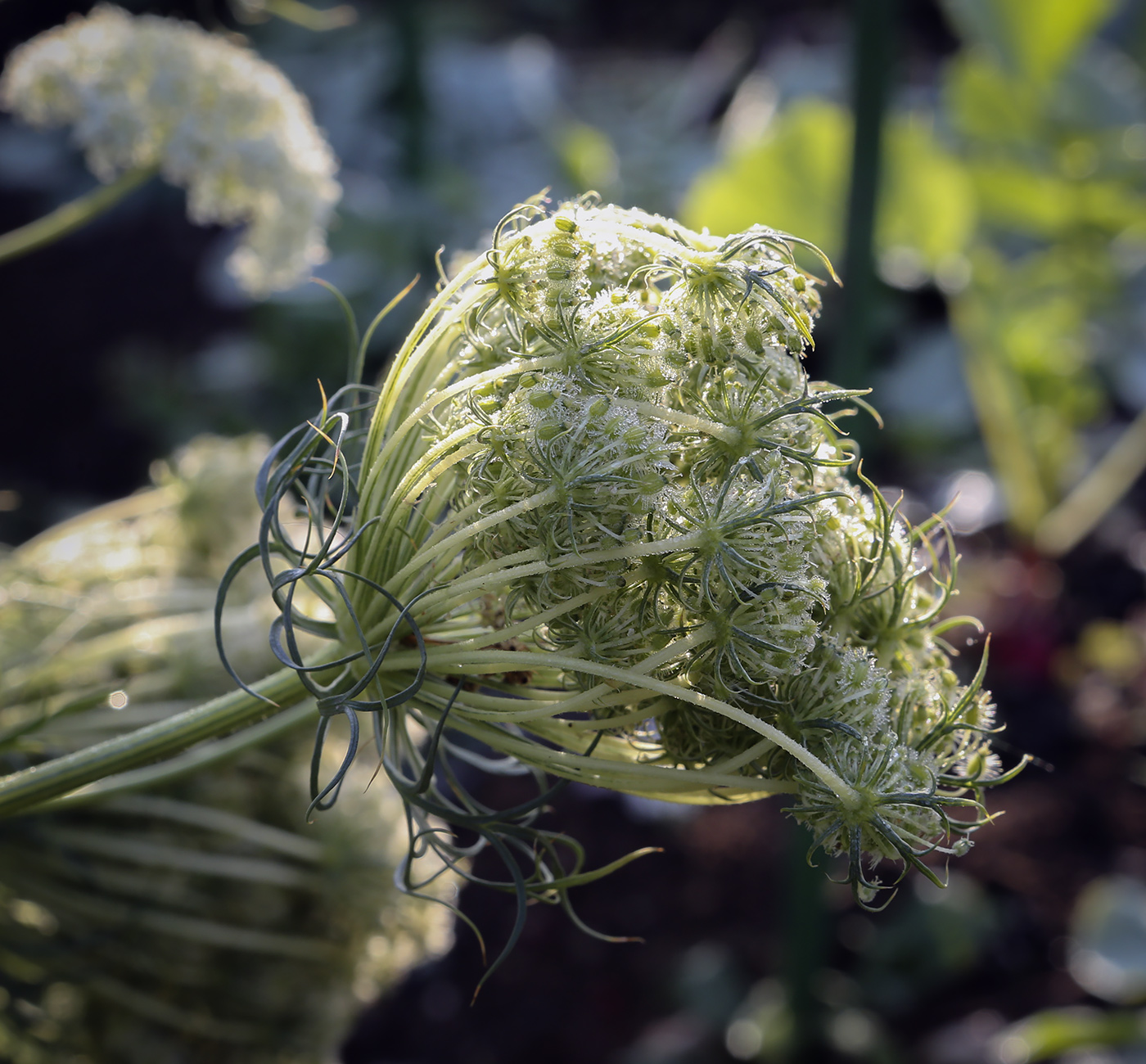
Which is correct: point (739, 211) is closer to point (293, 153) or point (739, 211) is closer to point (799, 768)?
point (293, 153)

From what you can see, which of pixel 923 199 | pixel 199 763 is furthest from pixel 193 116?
pixel 923 199

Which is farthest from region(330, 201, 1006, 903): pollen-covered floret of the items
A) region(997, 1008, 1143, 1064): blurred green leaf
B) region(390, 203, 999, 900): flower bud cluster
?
region(997, 1008, 1143, 1064): blurred green leaf

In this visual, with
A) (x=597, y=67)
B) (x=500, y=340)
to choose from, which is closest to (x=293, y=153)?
(x=500, y=340)

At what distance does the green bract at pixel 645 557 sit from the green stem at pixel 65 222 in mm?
345

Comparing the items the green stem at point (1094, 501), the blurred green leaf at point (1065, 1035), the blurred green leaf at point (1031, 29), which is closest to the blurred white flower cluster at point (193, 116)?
the blurred green leaf at point (1065, 1035)

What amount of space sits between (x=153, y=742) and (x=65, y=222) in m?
0.42

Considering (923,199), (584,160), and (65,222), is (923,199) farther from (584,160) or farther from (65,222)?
(65,222)

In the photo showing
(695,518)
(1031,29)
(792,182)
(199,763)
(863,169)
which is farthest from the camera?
(1031,29)

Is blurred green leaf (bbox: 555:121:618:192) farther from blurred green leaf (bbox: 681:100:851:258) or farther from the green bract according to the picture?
the green bract

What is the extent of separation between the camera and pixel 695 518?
368 millimetres

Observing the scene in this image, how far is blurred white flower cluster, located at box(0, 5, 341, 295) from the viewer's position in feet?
2.42

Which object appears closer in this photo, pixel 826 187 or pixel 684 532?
pixel 684 532

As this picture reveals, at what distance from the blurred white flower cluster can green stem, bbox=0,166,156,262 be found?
3 centimetres

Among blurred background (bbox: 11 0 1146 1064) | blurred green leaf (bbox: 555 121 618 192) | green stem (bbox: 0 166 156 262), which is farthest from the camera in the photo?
blurred green leaf (bbox: 555 121 618 192)
